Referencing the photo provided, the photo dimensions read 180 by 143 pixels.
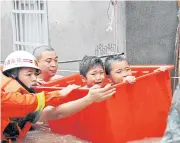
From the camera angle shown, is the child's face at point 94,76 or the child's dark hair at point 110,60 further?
the child's dark hair at point 110,60

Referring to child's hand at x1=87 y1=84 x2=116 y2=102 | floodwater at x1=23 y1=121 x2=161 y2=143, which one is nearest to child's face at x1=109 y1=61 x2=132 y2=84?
floodwater at x1=23 y1=121 x2=161 y2=143

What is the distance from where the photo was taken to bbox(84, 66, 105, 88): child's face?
12.4 feet

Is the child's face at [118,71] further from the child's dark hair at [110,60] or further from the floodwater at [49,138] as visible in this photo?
the floodwater at [49,138]

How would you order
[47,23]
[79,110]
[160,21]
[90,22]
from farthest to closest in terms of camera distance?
[47,23]
[90,22]
[160,21]
[79,110]

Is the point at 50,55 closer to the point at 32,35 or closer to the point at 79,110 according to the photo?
the point at 79,110

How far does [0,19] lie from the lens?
6.88 meters

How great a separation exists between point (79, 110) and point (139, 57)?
2.81m

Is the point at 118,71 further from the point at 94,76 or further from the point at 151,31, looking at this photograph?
the point at 151,31

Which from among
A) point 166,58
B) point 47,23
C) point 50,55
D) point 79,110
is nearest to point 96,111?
point 79,110

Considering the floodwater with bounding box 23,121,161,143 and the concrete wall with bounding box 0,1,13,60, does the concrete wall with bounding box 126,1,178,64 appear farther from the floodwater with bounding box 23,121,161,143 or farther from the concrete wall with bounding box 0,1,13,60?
the concrete wall with bounding box 0,1,13,60

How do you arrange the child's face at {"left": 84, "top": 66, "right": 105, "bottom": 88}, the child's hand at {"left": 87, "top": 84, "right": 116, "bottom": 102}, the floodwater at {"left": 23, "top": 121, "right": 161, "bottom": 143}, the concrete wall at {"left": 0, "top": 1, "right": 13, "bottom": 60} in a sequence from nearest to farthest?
the child's hand at {"left": 87, "top": 84, "right": 116, "bottom": 102}
the floodwater at {"left": 23, "top": 121, "right": 161, "bottom": 143}
the child's face at {"left": 84, "top": 66, "right": 105, "bottom": 88}
the concrete wall at {"left": 0, "top": 1, "right": 13, "bottom": 60}

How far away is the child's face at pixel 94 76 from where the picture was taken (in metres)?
3.77

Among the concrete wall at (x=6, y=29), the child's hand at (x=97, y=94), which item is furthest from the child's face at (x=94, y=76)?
the concrete wall at (x=6, y=29)

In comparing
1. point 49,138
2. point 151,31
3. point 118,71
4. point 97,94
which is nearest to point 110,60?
point 118,71
